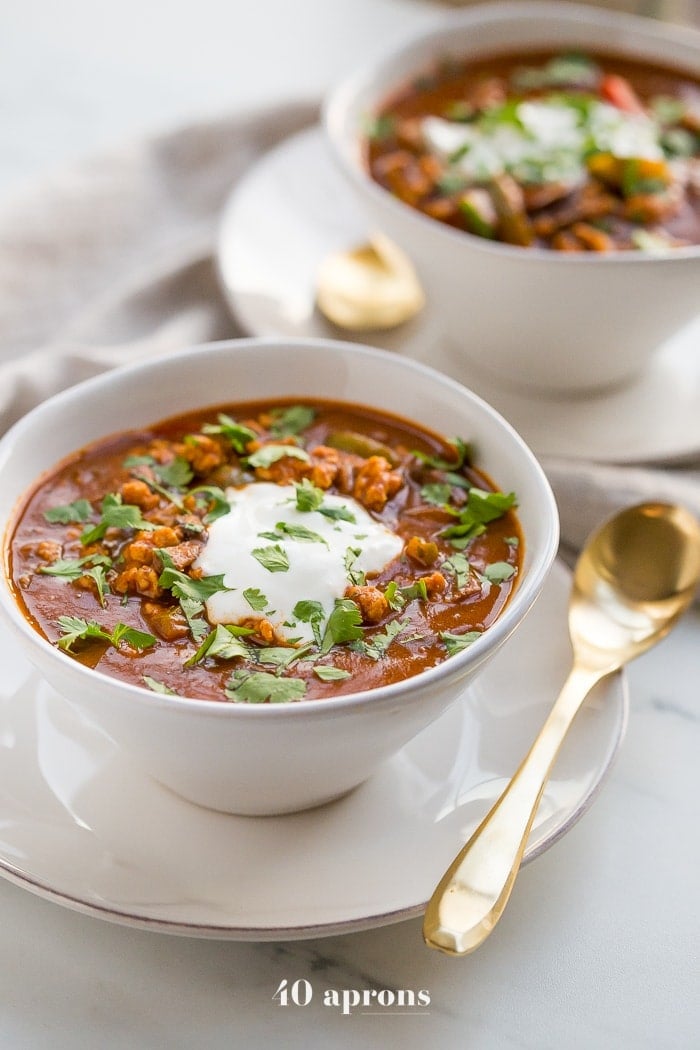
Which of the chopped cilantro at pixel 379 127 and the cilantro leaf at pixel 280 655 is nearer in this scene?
the cilantro leaf at pixel 280 655

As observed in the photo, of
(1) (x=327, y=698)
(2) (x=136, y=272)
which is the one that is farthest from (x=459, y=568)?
(2) (x=136, y=272)

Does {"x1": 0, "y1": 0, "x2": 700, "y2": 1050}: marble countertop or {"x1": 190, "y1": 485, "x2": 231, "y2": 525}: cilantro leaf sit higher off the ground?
{"x1": 190, "y1": 485, "x2": 231, "y2": 525}: cilantro leaf

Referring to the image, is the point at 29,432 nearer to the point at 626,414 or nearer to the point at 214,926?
the point at 214,926

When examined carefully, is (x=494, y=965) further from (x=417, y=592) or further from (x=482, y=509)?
(x=482, y=509)

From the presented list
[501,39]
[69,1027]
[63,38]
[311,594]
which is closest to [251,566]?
[311,594]

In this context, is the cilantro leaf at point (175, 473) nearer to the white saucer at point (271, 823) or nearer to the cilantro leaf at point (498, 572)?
the white saucer at point (271, 823)

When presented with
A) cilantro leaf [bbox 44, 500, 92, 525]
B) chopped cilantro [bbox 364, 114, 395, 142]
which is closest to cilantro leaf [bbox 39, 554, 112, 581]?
cilantro leaf [bbox 44, 500, 92, 525]

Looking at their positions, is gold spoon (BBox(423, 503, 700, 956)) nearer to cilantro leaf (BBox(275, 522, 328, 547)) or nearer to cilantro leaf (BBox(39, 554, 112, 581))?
cilantro leaf (BBox(275, 522, 328, 547))

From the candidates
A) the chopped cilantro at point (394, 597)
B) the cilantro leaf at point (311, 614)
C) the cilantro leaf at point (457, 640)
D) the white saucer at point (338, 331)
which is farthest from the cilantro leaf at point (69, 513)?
the white saucer at point (338, 331)
